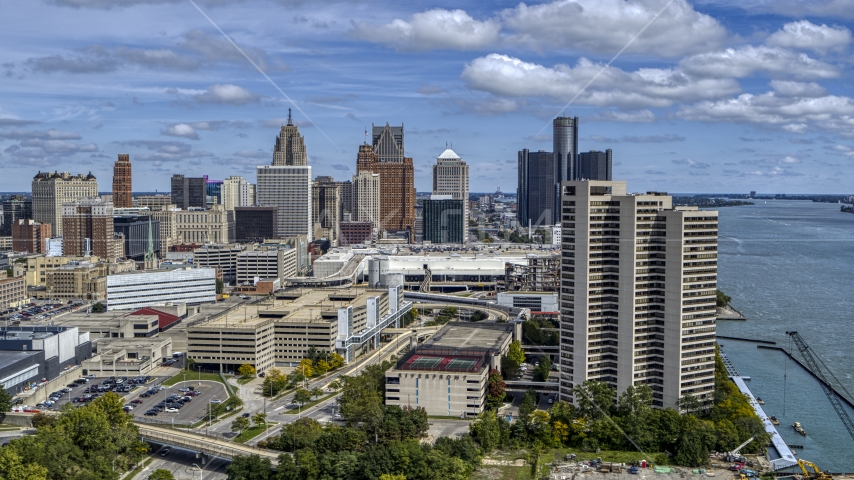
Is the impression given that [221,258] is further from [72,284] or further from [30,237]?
[30,237]

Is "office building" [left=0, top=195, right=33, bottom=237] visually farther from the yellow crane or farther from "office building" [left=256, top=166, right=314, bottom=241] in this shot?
the yellow crane

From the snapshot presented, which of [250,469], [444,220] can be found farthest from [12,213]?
[250,469]

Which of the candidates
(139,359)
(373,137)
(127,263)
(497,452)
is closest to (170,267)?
(127,263)

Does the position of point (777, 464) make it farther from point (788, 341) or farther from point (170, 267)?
point (170, 267)

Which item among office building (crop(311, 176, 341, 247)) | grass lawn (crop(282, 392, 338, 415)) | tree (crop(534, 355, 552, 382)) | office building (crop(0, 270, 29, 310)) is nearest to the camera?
grass lawn (crop(282, 392, 338, 415))

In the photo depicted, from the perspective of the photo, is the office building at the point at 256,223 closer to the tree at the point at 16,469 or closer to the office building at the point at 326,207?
the office building at the point at 326,207

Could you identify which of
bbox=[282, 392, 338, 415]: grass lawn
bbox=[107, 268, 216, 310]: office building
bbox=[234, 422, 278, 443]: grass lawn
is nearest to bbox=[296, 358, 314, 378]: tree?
bbox=[282, 392, 338, 415]: grass lawn

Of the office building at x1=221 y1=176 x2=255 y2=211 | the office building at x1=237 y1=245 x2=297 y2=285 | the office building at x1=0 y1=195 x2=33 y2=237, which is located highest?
the office building at x1=221 y1=176 x2=255 y2=211
